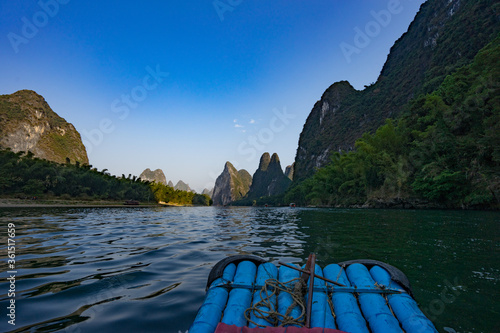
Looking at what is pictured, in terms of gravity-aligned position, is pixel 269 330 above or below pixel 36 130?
below

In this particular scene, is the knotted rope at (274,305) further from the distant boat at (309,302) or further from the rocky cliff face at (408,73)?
the rocky cliff face at (408,73)

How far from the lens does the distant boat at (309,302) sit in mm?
3051

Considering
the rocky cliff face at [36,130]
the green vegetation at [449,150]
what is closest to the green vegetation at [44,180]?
the green vegetation at [449,150]

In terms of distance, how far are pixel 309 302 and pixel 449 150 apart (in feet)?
146

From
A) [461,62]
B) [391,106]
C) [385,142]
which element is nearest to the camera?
[385,142]

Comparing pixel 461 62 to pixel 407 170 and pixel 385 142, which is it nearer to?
pixel 385 142

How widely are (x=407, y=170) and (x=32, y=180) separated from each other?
74.9 meters

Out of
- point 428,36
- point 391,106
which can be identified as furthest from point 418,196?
point 428,36

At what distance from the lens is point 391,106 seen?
358 ft

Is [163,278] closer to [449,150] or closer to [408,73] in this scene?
[449,150]

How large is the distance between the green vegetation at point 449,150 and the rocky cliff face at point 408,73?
35.0 m

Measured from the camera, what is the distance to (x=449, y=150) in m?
35.7

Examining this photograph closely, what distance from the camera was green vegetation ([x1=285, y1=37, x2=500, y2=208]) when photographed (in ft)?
99.6

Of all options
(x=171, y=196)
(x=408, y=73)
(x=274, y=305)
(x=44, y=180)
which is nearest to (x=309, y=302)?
(x=274, y=305)
